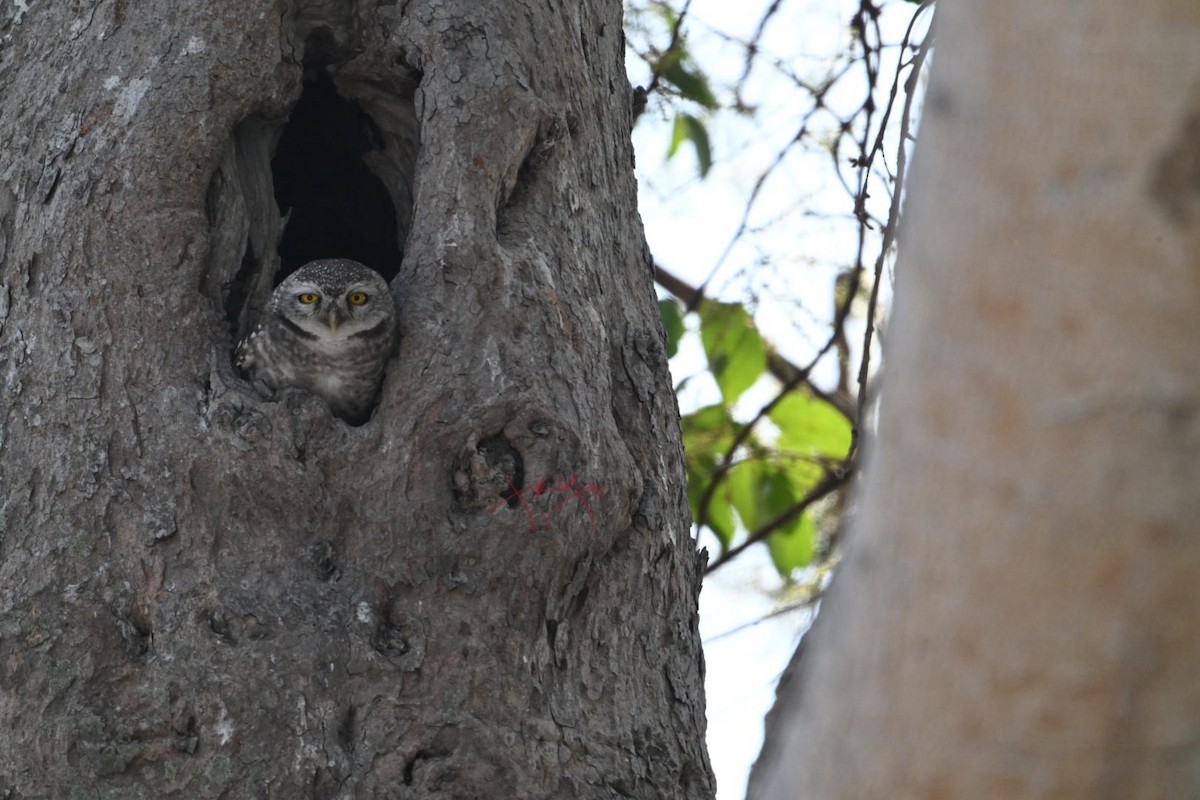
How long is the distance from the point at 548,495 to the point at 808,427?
2.62 metres

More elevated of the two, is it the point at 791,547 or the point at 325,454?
the point at 791,547

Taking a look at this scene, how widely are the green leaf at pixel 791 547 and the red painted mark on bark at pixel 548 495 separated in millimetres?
2507

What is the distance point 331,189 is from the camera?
4668 mm

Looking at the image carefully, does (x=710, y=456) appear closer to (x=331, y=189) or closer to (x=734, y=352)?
(x=734, y=352)

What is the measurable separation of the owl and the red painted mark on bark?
73 cm

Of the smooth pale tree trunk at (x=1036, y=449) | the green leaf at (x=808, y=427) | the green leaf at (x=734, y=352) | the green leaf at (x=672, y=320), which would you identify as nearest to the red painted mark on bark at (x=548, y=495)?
the smooth pale tree trunk at (x=1036, y=449)

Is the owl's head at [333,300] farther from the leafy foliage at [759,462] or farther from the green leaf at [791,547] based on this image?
the green leaf at [791,547]

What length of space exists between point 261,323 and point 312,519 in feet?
2.96

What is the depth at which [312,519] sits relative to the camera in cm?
298

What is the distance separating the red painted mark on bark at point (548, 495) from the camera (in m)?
2.97

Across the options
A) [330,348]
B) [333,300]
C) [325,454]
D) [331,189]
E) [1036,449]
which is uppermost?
[331,189]

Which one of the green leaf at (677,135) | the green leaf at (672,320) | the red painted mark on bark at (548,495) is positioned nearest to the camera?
the red painted mark on bark at (548,495)

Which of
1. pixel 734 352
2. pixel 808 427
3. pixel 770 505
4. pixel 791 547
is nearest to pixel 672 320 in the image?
pixel 734 352

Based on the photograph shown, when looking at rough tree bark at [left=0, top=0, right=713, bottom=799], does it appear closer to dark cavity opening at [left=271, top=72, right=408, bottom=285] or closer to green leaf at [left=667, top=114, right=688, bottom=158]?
dark cavity opening at [left=271, top=72, right=408, bottom=285]
